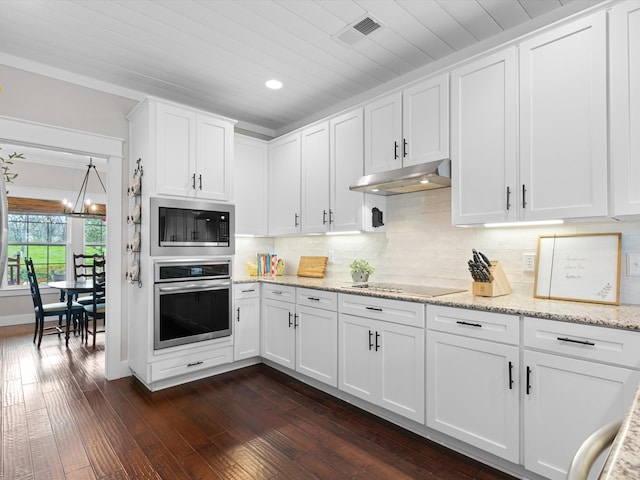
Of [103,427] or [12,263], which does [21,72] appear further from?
[12,263]

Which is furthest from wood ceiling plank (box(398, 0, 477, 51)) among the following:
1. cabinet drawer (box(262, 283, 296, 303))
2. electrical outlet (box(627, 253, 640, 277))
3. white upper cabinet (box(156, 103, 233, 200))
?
cabinet drawer (box(262, 283, 296, 303))

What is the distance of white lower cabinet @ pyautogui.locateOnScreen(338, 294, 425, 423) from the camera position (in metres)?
2.39

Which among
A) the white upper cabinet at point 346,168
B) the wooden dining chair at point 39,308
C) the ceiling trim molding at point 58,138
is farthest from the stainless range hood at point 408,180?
the wooden dining chair at point 39,308

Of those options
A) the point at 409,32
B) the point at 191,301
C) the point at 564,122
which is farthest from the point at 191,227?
the point at 564,122

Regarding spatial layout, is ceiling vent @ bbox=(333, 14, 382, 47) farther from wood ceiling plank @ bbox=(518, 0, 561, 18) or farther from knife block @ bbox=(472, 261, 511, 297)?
knife block @ bbox=(472, 261, 511, 297)

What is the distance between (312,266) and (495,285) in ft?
6.86

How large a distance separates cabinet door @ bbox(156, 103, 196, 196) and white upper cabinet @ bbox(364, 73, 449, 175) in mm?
1640

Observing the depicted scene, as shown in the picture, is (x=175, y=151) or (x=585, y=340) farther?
(x=175, y=151)

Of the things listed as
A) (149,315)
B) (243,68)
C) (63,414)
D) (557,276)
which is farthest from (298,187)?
(63,414)

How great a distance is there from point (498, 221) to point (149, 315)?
286 cm

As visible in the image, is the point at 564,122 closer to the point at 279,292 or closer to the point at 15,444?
the point at 279,292

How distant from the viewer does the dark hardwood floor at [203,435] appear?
2.07 meters

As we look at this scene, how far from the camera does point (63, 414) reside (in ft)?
8.98

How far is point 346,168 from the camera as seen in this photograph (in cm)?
337
